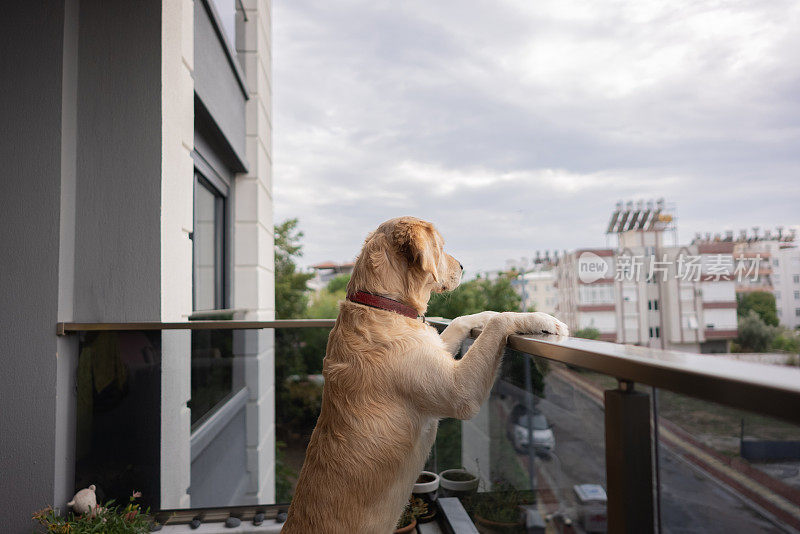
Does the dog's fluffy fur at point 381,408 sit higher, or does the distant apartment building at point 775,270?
the distant apartment building at point 775,270

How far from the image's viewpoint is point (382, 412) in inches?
48.5

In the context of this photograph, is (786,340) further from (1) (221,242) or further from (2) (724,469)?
(2) (724,469)

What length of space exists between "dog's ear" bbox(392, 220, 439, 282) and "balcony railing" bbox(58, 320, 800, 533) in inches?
13.3

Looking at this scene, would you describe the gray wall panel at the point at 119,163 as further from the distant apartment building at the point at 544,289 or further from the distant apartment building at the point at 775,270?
the distant apartment building at the point at 775,270

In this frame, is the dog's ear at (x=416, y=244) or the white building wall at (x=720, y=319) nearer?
the dog's ear at (x=416, y=244)

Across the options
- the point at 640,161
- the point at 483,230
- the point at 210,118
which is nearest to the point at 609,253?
the point at 483,230

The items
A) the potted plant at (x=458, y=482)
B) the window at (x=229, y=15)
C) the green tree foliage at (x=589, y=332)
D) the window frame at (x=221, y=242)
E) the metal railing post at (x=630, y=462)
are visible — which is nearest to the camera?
the metal railing post at (x=630, y=462)

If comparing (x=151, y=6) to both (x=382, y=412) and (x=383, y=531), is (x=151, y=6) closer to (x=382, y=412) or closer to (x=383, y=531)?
(x=382, y=412)

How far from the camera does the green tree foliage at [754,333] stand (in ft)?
113

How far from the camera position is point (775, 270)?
35.0 meters

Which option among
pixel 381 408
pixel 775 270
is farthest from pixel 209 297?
pixel 775 270

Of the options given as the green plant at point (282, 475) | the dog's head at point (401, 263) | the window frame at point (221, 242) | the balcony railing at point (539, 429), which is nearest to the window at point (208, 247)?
the window frame at point (221, 242)

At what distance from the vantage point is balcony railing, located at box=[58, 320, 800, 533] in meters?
0.54

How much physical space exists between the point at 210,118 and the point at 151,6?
1.18 meters
